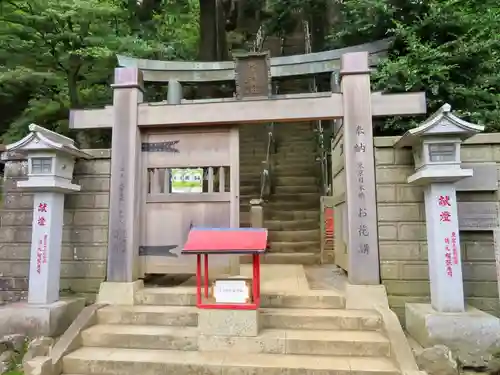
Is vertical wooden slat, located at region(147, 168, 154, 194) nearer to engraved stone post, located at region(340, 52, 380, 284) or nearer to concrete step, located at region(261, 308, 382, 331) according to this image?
concrete step, located at region(261, 308, 382, 331)

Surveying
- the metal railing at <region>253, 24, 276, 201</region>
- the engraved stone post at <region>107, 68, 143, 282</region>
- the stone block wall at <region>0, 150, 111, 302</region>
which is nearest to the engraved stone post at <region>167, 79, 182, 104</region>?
the metal railing at <region>253, 24, 276, 201</region>

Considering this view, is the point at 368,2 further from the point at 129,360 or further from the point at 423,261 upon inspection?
the point at 129,360

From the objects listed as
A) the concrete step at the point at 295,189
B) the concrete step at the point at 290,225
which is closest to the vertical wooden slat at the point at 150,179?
the concrete step at the point at 290,225

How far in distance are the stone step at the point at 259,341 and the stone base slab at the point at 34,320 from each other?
1.91 feet

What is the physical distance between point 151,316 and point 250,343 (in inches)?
64.2

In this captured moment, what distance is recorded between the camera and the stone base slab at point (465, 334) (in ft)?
15.8

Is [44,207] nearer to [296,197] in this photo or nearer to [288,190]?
[296,197]

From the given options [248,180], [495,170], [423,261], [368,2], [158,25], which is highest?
[158,25]

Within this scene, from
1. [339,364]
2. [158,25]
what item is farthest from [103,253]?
[158,25]

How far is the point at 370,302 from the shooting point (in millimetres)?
5688

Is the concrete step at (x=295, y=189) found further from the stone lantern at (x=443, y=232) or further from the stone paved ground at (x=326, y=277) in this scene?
the stone lantern at (x=443, y=232)

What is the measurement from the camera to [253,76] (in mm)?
6480

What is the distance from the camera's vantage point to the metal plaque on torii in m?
6.44

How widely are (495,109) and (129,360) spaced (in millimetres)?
7718
